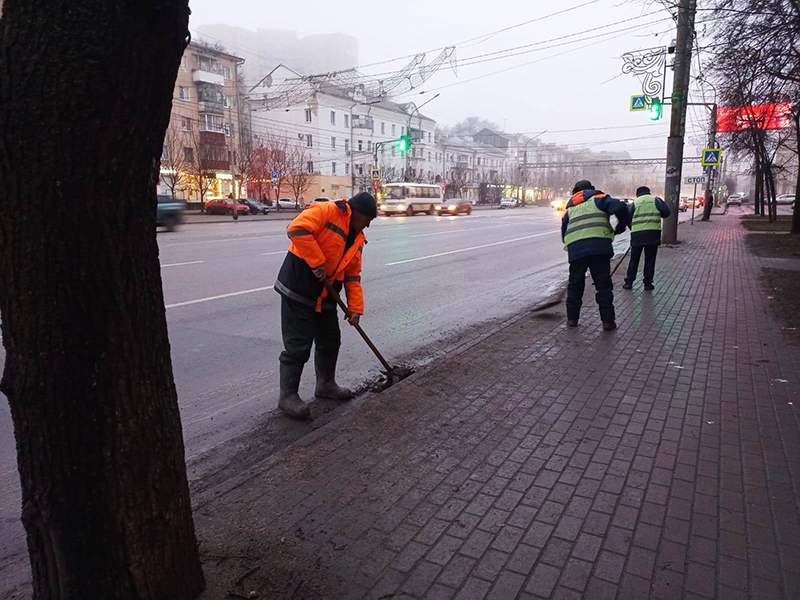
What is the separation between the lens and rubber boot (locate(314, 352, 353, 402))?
460cm

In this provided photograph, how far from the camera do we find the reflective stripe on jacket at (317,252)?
392 centimetres

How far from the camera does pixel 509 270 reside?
12.5 metres

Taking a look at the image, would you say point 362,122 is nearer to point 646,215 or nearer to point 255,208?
point 255,208

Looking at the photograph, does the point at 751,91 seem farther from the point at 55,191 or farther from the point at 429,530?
the point at 55,191

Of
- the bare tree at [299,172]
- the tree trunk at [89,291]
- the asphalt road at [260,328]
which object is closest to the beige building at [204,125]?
the bare tree at [299,172]

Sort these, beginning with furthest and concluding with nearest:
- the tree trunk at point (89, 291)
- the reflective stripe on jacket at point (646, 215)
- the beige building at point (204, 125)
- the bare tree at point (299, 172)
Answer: the bare tree at point (299, 172) < the beige building at point (204, 125) < the reflective stripe on jacket at point (646, 215) < the tree trunk at point (89, 291)

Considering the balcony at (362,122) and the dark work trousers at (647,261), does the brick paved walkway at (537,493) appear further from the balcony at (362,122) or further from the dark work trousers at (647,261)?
the balcony at (362,122)

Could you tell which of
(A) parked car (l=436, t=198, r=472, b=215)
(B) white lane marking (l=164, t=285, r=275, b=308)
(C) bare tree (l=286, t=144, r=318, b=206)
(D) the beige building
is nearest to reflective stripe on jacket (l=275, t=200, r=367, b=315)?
(B) white lane marking (l=164, t=285, r=275, b=308)

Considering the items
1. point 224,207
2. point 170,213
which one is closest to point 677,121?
point 170,213

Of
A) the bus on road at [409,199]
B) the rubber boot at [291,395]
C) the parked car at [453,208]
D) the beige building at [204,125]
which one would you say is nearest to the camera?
the rubber boot at [291,395]

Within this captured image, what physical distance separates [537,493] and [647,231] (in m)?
7.40

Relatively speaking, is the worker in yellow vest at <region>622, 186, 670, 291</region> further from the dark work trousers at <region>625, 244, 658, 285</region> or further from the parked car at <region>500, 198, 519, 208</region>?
the parked car at <region>500, 198, 519, 208</region>

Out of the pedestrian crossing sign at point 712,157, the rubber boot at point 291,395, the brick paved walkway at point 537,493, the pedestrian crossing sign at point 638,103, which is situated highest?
the pedestrian crossing sign at point 638,103

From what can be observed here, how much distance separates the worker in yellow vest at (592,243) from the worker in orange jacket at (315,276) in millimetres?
3457
